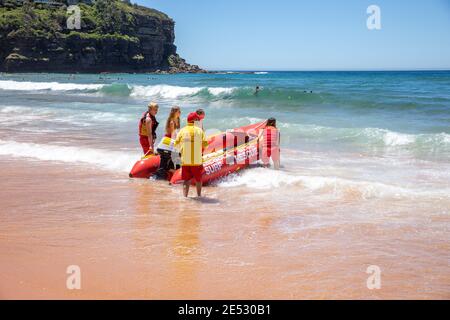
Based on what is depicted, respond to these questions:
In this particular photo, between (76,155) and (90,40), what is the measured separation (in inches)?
3641

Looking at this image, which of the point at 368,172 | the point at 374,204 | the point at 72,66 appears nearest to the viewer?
the point at 374,204

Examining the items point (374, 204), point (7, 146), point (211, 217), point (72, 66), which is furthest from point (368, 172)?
point (72, 66)

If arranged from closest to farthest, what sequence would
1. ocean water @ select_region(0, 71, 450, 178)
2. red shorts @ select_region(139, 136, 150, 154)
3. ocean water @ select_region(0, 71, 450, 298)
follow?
ocean water @ select_region(0, 71, 450, 298) < red shorts @ select_region(139, 136, 150, 154) < ocean water @ select_region(0, 71, 450, 178)

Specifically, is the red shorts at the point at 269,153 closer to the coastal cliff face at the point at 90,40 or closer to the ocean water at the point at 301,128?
the ocean water at the point at 301,128

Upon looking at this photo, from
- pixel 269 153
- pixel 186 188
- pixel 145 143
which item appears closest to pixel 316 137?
pixel 269 153

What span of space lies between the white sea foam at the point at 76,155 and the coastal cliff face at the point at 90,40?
84.1 metres

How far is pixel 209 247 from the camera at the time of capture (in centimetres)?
469

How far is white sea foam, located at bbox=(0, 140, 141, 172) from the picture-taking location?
9169mm

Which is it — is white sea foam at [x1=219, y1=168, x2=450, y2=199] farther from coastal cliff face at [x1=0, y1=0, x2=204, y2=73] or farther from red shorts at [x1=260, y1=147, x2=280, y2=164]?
coastal cliff face at [x1=0, y1=0, x2=204, y2=73]

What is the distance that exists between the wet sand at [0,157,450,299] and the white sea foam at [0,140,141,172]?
226cm

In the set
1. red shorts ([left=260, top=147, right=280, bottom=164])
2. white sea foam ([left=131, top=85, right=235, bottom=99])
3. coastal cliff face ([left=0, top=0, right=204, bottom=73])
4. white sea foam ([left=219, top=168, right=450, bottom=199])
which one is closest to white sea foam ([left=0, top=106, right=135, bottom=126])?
red shorts ([left=260, top=147, right=280, bottom=164])

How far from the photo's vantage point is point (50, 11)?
316ft
